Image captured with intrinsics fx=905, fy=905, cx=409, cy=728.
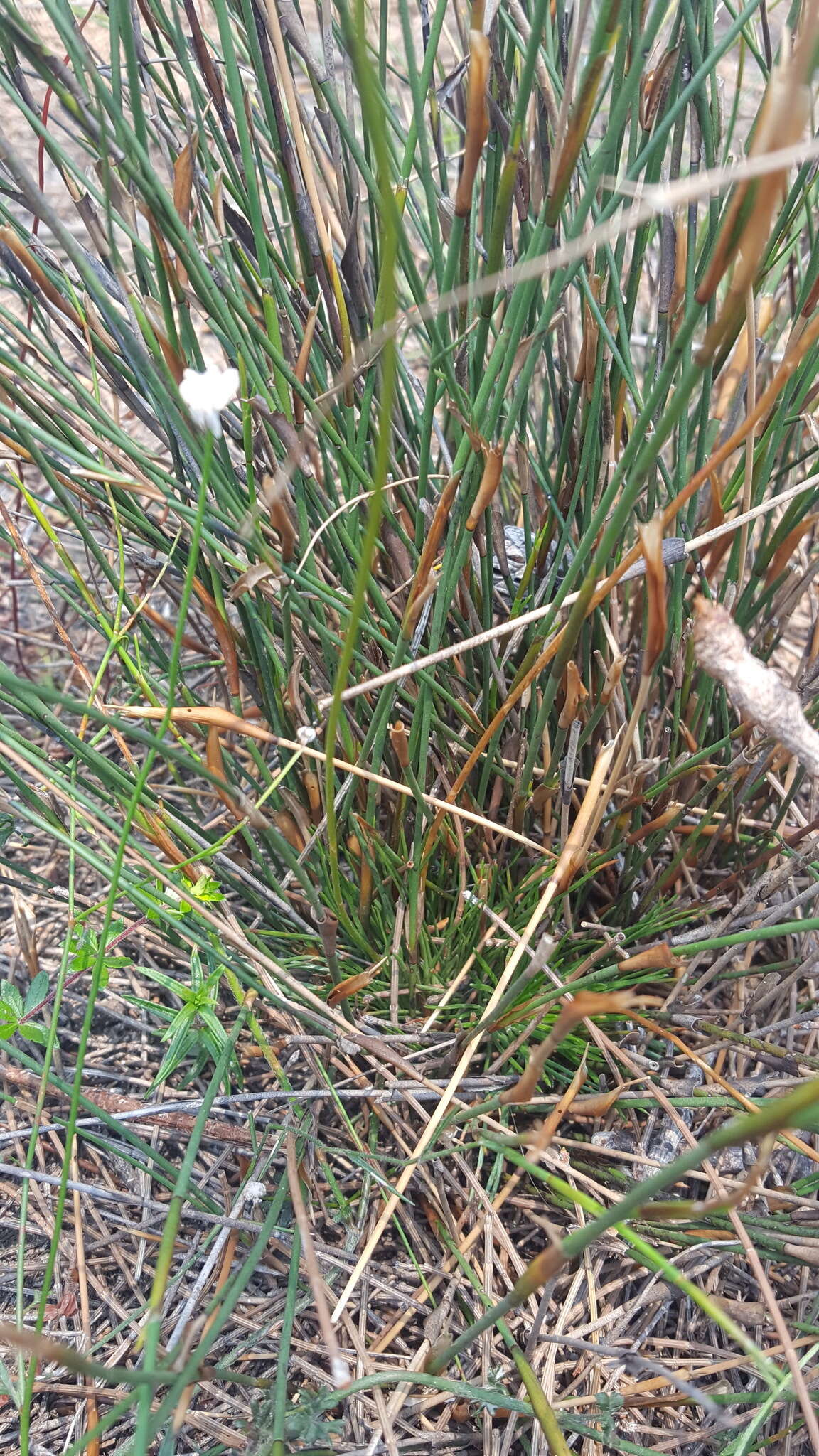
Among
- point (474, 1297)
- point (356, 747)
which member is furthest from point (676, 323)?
point (474, 1297)

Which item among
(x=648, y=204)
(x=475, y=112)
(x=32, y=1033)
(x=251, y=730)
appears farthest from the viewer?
(x=32, y=1033)

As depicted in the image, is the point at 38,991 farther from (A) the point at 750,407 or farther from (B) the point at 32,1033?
(A) the point at 750,407

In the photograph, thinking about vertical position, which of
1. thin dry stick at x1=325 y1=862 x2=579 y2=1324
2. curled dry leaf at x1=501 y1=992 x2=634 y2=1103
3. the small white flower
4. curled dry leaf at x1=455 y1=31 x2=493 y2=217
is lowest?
thin dry stick at x1=325 y1=862 x2=579 y2=1324

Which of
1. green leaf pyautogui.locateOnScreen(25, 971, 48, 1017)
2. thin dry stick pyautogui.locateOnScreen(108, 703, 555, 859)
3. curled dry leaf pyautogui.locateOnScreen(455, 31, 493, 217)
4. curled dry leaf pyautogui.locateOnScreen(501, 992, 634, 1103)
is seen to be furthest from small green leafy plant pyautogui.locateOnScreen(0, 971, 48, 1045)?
curled dry leaf pyautogui.locateOnScreen(455, 31, 493, 217)

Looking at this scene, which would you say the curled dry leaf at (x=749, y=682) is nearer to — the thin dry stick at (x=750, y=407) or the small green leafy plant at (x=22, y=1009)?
the thin dry stick at (x=750, y=407)

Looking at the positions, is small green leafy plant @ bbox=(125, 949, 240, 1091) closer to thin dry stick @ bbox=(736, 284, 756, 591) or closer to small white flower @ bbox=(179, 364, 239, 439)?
small white flower @ bbox=(179, 364, 239, 439)

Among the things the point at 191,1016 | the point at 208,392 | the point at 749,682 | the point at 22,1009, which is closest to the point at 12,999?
the point at 22,1009

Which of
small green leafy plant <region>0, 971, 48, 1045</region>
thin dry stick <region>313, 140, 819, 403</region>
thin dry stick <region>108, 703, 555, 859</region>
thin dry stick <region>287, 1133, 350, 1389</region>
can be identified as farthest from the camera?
small green leafy plant <region>0, 971, 48, 1045</region>

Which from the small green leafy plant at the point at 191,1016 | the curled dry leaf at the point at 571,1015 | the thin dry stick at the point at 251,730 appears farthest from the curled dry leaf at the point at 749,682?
the small green leafy plant at the point at 191,1016
